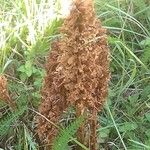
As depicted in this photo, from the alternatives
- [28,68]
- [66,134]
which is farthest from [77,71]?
[28,68]

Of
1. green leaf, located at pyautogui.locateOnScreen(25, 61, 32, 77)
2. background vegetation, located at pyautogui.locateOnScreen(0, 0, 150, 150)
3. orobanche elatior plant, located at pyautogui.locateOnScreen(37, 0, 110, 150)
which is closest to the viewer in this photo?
orobanche elatior plant, located at pyautogui.locateOnScreen(37, 0, 110, 150)

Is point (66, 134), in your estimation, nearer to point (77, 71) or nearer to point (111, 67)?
point (77, 71)

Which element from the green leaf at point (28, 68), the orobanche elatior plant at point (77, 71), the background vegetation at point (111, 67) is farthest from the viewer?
the green leaf at point (28, 68)

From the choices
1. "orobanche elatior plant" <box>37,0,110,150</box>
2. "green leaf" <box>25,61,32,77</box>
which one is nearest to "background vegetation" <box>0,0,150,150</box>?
"green leaf" <box>25,61,32,77</box>

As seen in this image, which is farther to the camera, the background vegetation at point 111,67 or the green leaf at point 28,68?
the green leaf at point 28,68

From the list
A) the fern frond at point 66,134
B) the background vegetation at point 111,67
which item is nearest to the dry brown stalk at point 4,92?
the background vegetation at point 111,67

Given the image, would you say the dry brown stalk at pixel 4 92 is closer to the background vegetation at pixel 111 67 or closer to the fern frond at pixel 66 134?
the background vegetation at pixel 111 67

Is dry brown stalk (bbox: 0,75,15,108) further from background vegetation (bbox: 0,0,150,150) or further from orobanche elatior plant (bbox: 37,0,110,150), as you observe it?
orobanche elatior plant (bbox: 37,0,110,150)
